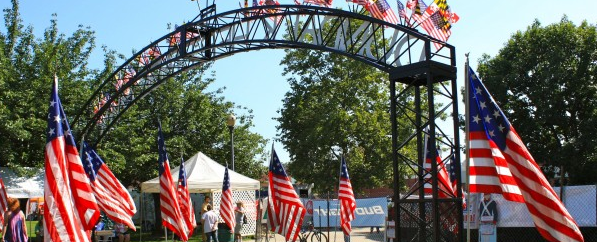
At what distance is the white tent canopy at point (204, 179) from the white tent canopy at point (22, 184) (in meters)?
5.00

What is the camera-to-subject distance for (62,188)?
1017 cm

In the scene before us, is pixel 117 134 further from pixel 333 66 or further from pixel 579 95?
pixel 579 95

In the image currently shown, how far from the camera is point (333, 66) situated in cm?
4088

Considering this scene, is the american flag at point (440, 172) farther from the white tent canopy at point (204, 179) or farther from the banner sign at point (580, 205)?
the white tent canopy at point (204, 179)

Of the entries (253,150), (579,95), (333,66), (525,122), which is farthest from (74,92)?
(579,95)

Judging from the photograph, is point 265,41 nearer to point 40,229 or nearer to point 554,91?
point 40,229

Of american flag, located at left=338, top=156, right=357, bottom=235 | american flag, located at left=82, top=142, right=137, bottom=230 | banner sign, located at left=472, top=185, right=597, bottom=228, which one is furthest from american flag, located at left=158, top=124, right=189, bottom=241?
banner sign, located at left=472, top=185, right=597, bottom=228

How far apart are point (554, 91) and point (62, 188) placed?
3045cm

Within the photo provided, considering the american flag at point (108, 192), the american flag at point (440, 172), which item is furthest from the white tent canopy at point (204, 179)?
the american flag at point (440, 172)

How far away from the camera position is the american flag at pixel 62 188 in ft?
33.0

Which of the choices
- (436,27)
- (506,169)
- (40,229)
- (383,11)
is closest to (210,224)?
(40,229)

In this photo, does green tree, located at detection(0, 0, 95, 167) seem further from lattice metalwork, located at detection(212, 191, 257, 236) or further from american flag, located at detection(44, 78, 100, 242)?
american flag, located at detection(44, 78, 100, 242)

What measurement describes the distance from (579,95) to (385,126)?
11.0 meters

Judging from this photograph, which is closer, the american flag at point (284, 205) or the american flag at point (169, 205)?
the american flag at point (169, 205)
